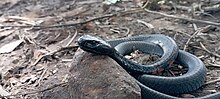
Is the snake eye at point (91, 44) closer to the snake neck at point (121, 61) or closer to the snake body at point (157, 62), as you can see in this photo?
the snake body at point (157, 62)

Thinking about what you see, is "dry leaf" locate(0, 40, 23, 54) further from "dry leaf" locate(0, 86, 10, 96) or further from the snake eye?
the snake eye

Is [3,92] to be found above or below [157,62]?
below

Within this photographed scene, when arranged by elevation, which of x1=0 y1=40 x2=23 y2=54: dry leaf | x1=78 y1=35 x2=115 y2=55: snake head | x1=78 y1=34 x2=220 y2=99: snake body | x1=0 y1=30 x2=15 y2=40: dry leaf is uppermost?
x1=78 y1=35 x2=115 y2=55: snake head

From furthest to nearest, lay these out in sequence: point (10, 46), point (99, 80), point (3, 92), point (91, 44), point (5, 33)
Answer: point (5, 33)
point (10, 46)
point (3, 92)
point (91, 44)
point (99, 80)

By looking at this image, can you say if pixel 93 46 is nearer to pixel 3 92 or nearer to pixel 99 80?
pixel 99 80

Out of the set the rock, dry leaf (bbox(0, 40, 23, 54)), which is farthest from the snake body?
dry leaf (bbox(0, 40, 23, 54))

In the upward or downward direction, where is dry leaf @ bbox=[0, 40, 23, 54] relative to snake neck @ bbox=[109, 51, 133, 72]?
downward

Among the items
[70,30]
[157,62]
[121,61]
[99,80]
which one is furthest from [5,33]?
[99,80]

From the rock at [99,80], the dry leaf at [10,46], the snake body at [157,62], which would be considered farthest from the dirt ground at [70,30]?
the rock at [99,80]
